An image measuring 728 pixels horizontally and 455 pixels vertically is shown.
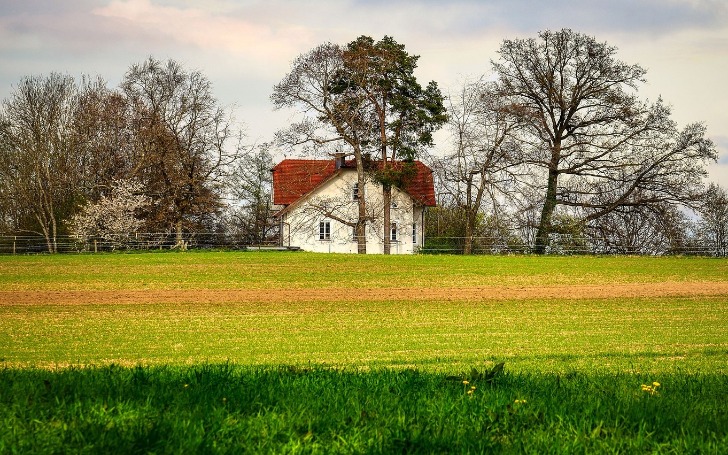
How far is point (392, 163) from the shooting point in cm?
5616

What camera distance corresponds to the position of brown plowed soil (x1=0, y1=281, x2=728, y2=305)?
96.7 feet

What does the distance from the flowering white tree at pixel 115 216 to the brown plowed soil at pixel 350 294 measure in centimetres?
2787

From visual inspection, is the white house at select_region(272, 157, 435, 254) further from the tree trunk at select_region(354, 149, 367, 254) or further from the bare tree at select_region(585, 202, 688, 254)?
the bare tree at select_region(585, 202, 688, 254)

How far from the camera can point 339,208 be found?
60844 millimetres

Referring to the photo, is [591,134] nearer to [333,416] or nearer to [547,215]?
[547,215]

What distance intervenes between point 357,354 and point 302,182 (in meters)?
53.2

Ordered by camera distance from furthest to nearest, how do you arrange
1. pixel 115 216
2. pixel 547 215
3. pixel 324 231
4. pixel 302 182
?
pixel 302 182
pixel 324 231
pixel 115 216
pixel 547 215

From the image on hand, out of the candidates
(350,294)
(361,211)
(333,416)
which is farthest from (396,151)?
(333,416)

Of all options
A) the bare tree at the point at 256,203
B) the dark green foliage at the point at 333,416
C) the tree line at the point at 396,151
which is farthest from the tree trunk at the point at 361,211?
the dark green foliage at the point at 333,416

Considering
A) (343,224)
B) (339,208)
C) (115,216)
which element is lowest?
(343,224)

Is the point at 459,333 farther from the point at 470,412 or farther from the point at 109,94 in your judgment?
the point at 109,94

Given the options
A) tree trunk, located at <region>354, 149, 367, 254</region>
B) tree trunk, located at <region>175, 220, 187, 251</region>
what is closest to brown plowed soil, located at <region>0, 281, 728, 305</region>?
tree trunk, located at <region>354, 149, 367, 254</region>

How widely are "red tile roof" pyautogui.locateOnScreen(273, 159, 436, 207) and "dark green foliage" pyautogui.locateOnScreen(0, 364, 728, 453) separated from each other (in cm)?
5793

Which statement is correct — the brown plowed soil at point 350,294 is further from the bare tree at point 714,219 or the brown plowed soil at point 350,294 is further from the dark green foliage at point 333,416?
the dark green foliage at point 333,416
